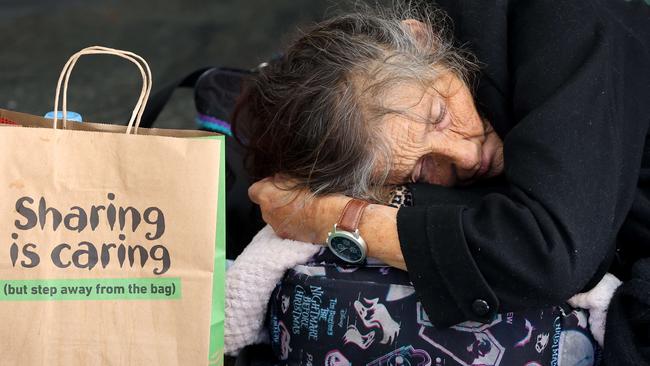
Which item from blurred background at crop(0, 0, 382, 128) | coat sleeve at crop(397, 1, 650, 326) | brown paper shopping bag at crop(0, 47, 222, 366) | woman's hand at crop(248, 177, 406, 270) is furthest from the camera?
blurred background at crop(0, 0, 382, 128)

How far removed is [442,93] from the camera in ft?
5.38

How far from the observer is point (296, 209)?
164 centimetres

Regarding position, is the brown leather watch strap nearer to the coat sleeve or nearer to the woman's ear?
the coat sleeve

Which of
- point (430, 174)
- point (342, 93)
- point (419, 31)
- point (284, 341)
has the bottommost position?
point (284, 341)

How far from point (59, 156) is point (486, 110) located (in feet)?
2.91

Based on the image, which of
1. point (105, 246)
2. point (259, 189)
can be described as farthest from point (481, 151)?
point (105, 246)

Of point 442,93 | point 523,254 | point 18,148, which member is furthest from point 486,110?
point 18,148

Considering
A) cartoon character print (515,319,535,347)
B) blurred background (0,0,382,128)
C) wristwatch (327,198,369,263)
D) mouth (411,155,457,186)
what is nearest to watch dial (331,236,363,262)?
wristwatch (327,198,369,263)

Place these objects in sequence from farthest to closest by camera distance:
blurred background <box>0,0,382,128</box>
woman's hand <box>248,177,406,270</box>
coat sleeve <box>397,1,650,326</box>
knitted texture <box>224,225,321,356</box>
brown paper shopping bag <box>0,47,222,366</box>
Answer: blurred background <box>0,0,382,128</box>
knitted texture <box>224,225,321,356</box>
woman's hand <box>248,177,406,270</box>
coat sleeve <box>397,1,650,326</box>
brown paper shopping bag <box>0,47,222,366</box>

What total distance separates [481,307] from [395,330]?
185mm

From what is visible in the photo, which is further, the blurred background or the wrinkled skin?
the blurred background

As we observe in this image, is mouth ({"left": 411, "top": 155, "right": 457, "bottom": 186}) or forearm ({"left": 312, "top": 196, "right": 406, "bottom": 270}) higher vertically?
mouth ({"left": 411, "top": 155, "right": 457, "bottom": 186})

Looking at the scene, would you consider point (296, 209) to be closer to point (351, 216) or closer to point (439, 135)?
point (351, 216)

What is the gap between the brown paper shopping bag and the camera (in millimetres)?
1253
